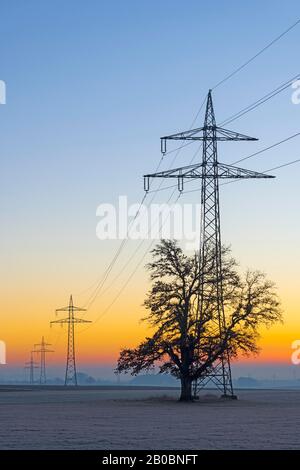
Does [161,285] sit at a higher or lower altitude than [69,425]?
higher

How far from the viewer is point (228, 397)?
7619cm

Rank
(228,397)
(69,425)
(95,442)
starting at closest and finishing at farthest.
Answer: (95,442)
(69,425)
(228,397)

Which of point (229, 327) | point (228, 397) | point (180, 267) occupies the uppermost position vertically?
point (180, 267)

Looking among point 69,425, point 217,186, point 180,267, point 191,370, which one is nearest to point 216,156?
point 217,186

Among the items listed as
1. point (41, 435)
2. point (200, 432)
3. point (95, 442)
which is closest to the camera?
point (95, 442)

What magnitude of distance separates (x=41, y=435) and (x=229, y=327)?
126 ft

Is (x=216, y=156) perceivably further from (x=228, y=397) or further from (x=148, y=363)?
(x=228, y=397)

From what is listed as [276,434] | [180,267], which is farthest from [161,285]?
[276,434]

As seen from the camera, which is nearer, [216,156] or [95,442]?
[95,442]

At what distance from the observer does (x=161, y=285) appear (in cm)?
6906
